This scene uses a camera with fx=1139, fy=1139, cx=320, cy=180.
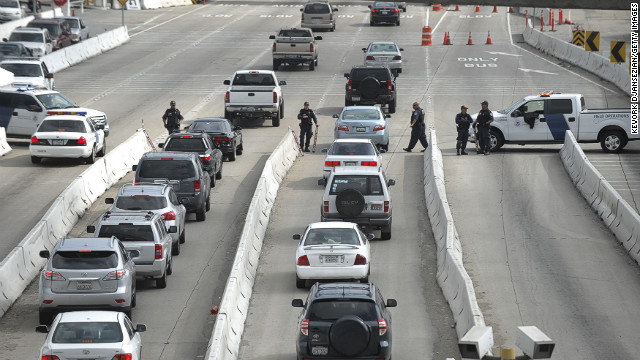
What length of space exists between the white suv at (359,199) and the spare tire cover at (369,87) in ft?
58.9

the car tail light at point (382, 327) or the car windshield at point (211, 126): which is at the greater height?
the car tail light at point (382, 327)

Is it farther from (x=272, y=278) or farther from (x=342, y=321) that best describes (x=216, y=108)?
(x=342, y=321)

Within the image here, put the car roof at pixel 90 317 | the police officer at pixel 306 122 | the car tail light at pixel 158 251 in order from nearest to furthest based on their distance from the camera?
the car roof at pixel 90 317 → the car tail light at pixel 158 251 → the police officer at pixel 306 122

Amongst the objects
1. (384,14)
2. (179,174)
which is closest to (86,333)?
(179,174)

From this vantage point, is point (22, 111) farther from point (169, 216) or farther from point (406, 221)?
point (406, 221)

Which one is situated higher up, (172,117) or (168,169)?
(168,169)

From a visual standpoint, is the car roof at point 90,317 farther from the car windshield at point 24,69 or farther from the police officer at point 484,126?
the car windshield at point 24,69

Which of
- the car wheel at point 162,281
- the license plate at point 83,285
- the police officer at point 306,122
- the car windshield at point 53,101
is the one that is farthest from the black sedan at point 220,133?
the license plate at point 83,285

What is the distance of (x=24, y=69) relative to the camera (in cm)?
4631

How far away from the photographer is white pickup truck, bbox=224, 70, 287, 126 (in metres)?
42.2

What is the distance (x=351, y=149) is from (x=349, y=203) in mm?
6745

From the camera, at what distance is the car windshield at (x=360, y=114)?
38094mm

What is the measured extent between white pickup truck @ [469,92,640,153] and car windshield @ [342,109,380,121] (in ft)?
13.5

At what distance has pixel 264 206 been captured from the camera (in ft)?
95.5
